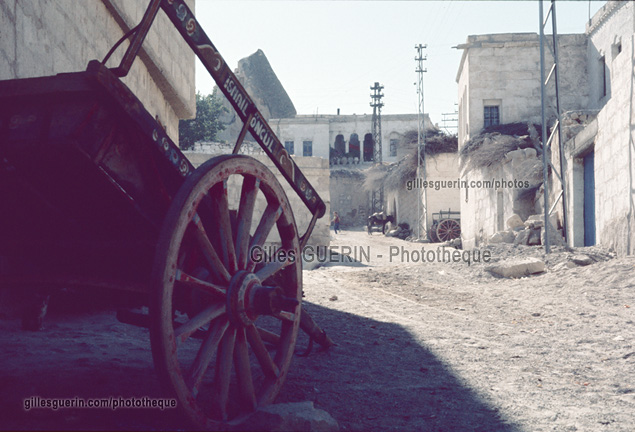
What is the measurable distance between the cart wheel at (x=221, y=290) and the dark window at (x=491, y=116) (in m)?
17.5

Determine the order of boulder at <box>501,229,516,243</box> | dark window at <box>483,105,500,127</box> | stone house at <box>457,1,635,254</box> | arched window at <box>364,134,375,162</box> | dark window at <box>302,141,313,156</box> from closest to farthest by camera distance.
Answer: stone house at <box>457,1,635,254</box> < boulder at <box>501,229,516,243</box> < dark window at <box>483,105,500,127</box> < dark window at <box>302,141,313,156</box> < arched window at <box>364,134,375,162</box>

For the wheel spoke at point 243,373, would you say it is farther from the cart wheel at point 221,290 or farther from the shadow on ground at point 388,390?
the shadow on ground at point 388,390

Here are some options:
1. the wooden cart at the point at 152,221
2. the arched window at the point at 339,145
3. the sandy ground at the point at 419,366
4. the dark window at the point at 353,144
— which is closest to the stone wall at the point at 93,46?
the wooden cart at the point at 152,221

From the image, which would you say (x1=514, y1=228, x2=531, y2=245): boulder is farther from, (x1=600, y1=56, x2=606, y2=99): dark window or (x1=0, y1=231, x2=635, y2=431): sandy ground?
(x1=600, y1=56, x2=606, y2=99): dark window

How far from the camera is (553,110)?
11.8 m

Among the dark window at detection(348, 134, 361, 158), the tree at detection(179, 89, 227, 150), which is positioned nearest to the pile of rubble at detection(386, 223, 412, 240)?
the tree at detection(179, 89, 227, 150)

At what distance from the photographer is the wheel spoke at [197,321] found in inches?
79.8

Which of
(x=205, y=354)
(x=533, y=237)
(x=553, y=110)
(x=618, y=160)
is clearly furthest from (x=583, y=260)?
(x=205, y=354)

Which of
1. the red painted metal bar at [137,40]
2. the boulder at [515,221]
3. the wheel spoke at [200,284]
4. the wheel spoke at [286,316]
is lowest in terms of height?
the wheel spoke at [286,316]

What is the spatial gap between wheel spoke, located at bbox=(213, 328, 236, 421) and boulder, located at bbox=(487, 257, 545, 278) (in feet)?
25.7


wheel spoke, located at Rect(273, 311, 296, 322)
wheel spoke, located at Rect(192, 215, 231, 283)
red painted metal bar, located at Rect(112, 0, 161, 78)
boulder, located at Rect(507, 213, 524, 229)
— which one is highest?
red painted metal bar, located at Rect(112, 0, 161, 78)

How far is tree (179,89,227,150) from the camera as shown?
34656mm

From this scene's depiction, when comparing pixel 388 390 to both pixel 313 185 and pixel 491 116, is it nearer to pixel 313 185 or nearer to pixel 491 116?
A: pixel 313 185

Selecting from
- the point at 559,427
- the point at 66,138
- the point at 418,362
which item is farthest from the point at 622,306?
the point at 66,138
